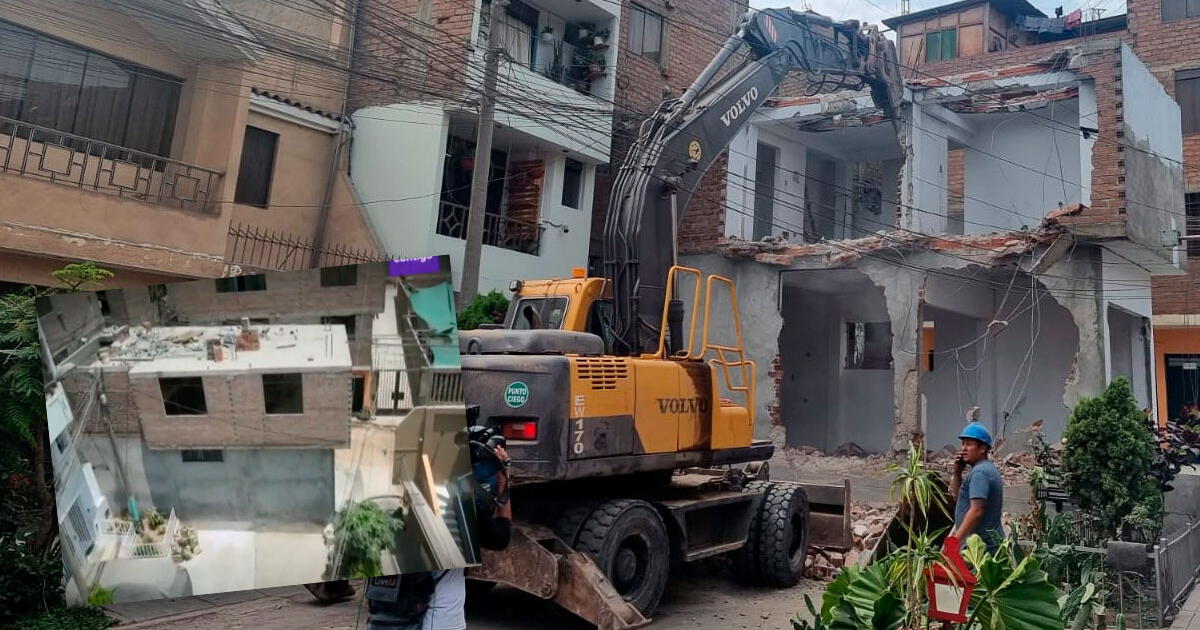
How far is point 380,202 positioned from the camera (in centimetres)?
1484

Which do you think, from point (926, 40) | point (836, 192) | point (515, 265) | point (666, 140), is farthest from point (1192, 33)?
point (666, 140)

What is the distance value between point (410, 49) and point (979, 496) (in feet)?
39.8

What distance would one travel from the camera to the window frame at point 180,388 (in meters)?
3.29

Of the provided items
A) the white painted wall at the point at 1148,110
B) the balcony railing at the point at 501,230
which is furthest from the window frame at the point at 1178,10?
the balcony railing at the point at 501,230

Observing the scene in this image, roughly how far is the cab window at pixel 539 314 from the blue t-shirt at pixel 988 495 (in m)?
3.49

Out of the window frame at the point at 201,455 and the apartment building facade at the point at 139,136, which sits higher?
the apartment building facade at the point at 139,136

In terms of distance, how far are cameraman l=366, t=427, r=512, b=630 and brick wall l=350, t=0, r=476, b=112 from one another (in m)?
10.8

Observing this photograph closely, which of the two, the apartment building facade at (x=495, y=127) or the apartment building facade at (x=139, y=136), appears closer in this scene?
the apartment building facade at (x=139, y=136)

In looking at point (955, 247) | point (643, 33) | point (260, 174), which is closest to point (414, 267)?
point (260, 174)

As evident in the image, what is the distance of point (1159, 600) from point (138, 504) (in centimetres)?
681

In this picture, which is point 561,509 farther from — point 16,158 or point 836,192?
point 836,192

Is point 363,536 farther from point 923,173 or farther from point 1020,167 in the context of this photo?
point 1020,167

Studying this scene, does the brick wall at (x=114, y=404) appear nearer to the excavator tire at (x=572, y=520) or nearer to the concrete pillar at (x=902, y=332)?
the excavator tire at (x=572, y=520)

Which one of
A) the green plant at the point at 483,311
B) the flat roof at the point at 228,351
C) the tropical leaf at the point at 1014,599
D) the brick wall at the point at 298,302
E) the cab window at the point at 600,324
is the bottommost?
the tropical leaf at the point at 1014,599
